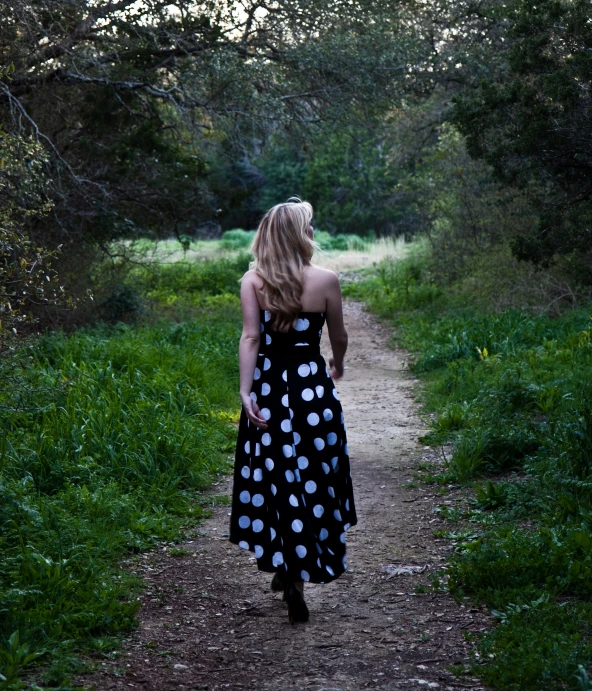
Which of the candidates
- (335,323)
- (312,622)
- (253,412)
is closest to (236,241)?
(335,323)

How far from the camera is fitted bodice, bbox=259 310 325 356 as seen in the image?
440 cm

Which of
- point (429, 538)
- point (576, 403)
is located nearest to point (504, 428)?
point (576, 403)

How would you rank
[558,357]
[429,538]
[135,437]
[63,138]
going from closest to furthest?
[429,538] → [135,437] → [558,357] → [63,138]

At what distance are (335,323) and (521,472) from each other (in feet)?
9.65

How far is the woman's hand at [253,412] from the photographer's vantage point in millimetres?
4328

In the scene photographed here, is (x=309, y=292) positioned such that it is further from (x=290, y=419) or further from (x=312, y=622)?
(x=312, y=622)

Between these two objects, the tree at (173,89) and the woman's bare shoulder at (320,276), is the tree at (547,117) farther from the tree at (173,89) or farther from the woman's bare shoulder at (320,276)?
the tree at (173,89)

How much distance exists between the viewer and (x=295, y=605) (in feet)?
14.3

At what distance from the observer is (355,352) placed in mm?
13547

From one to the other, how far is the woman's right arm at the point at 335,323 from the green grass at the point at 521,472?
1.35 meters

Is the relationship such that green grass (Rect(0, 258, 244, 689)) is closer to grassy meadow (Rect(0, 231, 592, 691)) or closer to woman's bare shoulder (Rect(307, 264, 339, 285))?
grassy meadow (Rect(0, 231, 592, 691))

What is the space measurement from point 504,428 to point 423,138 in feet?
40.4

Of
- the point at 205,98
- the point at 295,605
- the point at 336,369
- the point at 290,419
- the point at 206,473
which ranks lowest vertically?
the point at 206,473

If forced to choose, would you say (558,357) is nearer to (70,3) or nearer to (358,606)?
(358,606)
